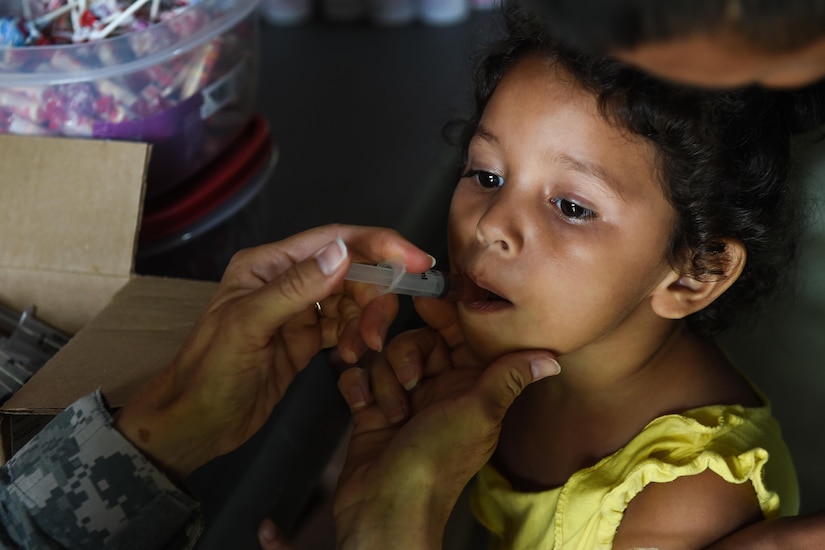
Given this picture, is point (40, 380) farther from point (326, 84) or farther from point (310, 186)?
point (326, 84)

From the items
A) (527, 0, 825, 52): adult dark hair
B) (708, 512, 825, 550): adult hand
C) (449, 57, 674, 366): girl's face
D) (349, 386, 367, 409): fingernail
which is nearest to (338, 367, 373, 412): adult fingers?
(349, 386, 367, 409): fingernail

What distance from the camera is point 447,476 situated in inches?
30.3

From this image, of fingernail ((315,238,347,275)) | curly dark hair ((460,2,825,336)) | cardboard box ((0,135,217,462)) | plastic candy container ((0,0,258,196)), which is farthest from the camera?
plastic candy container ((0,0,258,196))

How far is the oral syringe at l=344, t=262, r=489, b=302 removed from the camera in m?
0.76

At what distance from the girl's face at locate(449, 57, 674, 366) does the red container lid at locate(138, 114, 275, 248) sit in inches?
18.6

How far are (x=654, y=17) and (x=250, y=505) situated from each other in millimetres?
662

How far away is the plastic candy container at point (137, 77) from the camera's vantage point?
1003mm

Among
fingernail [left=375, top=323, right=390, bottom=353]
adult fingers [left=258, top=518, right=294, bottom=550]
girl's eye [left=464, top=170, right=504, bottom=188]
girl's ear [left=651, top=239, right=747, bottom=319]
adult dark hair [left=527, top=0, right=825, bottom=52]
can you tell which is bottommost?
adult fingers [left=258, top=518, right=294, bottom=550]

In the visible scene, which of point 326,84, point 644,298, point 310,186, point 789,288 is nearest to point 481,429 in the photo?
point 644,298

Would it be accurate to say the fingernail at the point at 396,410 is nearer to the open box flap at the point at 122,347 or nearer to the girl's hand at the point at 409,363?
the girl's hand at the point at 409,363

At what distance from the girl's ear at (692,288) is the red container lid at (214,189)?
619 millimetres

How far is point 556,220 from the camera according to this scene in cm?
81

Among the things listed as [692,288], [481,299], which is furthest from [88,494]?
[692,288]

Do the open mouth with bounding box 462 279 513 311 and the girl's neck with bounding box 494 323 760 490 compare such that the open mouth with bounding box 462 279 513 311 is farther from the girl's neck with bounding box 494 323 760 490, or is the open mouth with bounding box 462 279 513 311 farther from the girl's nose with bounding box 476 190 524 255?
the girl's neck with bounding box 494 323 760 490
